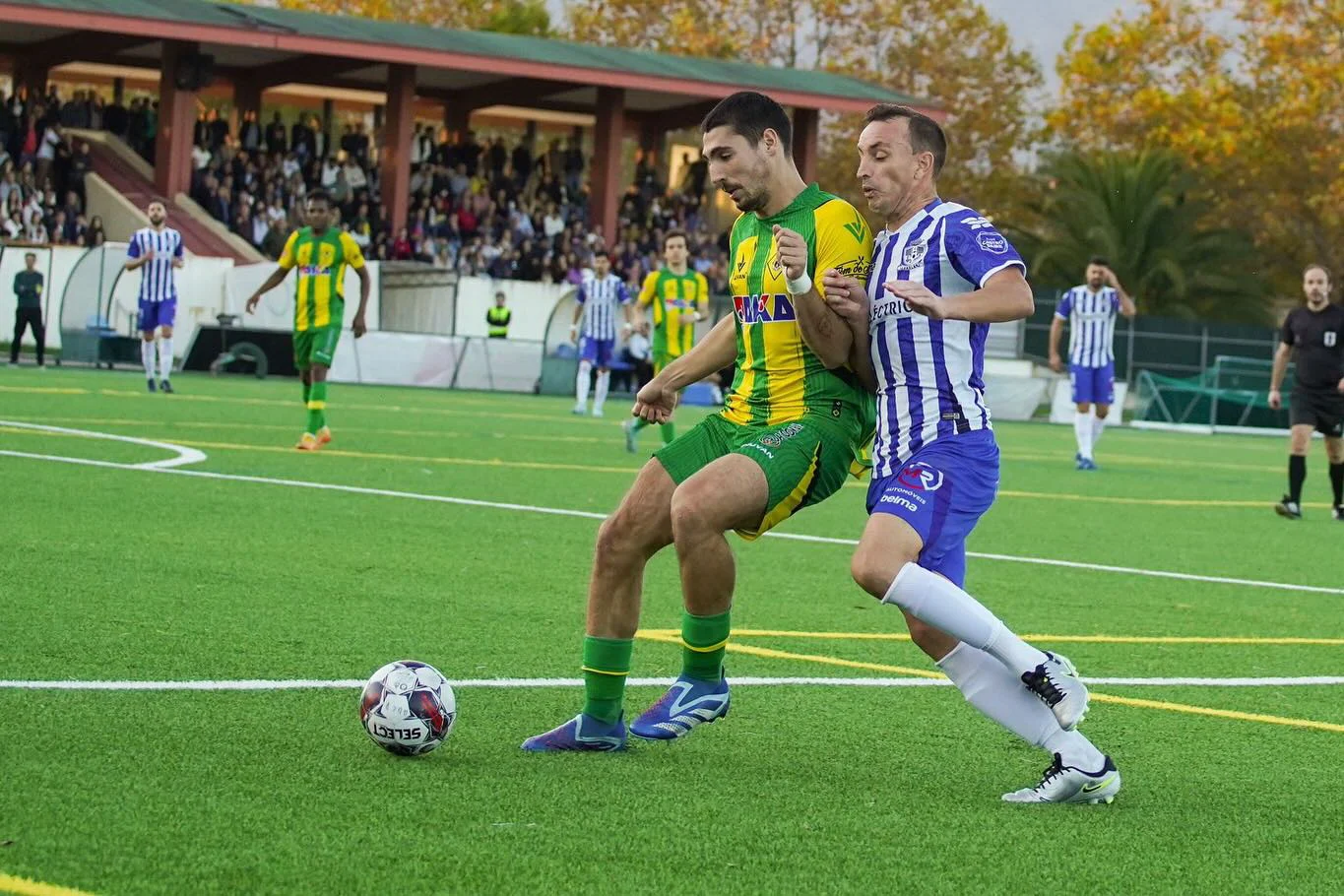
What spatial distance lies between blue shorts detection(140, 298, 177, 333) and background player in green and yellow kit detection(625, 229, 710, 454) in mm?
7046

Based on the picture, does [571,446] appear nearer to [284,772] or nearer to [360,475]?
[360,475]

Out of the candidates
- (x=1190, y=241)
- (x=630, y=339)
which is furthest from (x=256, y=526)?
(x=1190, y=241)

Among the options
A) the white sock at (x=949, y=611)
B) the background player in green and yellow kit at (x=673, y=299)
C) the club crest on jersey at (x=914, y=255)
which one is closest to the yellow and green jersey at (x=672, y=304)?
the background player in green and yellow kit at (x=673, y=299)

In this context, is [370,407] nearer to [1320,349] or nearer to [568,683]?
[1320,349]

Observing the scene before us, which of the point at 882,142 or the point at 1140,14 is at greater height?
→ the point at 1140,14

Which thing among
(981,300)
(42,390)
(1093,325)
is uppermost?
(981,300)

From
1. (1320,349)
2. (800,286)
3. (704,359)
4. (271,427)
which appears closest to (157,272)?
(271,427)

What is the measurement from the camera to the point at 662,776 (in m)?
5.35

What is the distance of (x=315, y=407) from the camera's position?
55.8 feet

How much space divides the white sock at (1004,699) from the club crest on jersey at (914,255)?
3.47ft

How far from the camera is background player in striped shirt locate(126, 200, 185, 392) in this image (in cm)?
2538

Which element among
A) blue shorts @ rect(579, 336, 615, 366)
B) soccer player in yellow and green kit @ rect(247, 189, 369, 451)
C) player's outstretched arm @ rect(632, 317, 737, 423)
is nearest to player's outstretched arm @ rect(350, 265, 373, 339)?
soccer player in yellow and green kit @ rect(247, 189, 369, 451)

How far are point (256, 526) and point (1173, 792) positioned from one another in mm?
6487

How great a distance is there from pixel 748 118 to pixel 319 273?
12.2m
